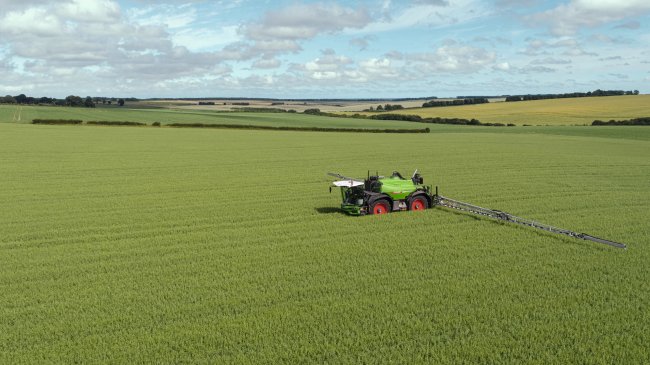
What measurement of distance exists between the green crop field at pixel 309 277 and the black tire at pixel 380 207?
65cm

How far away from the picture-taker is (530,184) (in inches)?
982

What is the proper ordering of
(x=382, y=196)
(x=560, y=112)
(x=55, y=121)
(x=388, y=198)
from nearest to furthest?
(x=382, y=196) → (x=388, y=198) → (x=55, y=121) → (x=560, y=112)

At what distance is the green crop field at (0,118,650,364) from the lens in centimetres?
843

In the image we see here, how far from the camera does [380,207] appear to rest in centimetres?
1789

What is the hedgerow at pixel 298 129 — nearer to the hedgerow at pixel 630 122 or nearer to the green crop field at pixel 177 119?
the green crop field at pixel 177 119

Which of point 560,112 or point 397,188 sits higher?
point 560,112

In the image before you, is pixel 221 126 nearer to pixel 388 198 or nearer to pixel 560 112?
pixel 388 198

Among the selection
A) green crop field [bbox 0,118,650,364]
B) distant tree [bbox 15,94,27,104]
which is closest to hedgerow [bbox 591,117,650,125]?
green crop field [bbox 0,118,650,364]

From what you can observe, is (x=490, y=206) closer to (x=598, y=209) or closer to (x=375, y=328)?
(x=598, y=209)

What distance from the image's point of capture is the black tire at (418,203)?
18.3m

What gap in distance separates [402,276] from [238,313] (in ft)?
12.6

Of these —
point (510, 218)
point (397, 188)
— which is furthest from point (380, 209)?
point (510, 218)

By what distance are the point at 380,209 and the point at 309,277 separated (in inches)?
271

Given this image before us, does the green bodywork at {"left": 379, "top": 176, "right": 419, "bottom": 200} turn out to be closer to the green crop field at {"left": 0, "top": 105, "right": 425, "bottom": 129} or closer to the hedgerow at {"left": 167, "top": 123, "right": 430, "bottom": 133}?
the hedgerow at {"left": 167, "top": 123, "right": 430, "bottom": 133}
